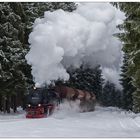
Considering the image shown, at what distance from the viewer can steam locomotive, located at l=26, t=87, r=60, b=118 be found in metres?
28.4

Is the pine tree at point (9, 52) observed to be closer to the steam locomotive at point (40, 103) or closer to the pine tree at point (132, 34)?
the steam locomotive at point (40, 103)

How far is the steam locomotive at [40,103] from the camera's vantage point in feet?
93.1

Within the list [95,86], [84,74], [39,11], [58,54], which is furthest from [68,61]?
[95,86]

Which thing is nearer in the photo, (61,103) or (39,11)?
(61,103)

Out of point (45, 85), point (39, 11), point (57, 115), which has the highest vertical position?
point (39, 11)

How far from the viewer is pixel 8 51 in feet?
101

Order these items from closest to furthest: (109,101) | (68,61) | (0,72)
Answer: (0,72), (68,61), (109,101)

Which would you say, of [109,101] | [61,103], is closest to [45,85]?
[61,103]

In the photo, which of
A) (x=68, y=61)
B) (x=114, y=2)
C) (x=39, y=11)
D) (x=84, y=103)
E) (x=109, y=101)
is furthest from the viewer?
(x=109, y=101)

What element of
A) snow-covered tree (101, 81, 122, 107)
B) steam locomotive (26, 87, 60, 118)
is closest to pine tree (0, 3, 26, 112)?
steam locomotive (26, 87, 60, 118)

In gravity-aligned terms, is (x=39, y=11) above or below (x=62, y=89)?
above

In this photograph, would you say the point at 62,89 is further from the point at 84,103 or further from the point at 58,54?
the point at 84,103

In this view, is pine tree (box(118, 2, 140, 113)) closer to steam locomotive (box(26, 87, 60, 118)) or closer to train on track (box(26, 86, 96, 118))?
steam locomotive (box(26, 87, 60, 118))

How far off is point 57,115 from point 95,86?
121 feet
